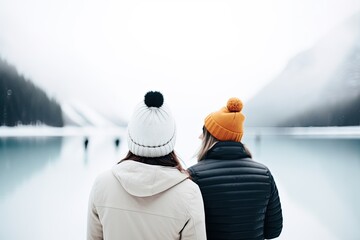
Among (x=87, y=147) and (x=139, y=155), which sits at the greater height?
(x=139, y=155)

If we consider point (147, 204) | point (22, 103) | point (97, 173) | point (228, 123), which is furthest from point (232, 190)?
point (22, 103)

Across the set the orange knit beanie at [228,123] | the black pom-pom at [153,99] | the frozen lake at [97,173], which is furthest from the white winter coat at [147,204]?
the frozen lake at [97,173]

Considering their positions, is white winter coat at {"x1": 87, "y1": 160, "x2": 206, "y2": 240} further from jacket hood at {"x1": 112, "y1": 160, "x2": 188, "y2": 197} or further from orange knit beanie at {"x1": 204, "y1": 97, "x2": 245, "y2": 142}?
orange knit beanie at {"x1": 204, "y1": 97, "x2": 245, "y2": 142}

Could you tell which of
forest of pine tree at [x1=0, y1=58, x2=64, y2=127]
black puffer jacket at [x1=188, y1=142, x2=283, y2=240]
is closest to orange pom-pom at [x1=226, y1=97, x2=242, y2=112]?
black puffer jacket at [x1=188, y1=142, x2=283, y2=240]

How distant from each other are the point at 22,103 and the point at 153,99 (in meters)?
2.82

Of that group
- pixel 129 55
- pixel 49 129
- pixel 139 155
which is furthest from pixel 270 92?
pixel 139 155

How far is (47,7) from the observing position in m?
3.06

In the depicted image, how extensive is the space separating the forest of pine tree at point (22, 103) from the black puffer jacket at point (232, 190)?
106 inches

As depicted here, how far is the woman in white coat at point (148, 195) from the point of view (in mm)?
690

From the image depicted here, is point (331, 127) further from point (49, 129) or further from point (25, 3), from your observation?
point (25, 3)

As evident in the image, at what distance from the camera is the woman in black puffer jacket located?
903 mm

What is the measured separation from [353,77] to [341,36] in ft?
1.44

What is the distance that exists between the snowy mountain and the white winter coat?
8.70ft

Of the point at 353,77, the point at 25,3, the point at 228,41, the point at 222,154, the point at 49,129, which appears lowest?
the point at 49,129
